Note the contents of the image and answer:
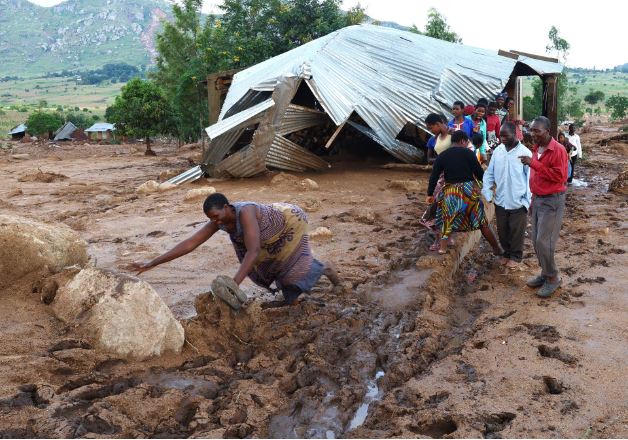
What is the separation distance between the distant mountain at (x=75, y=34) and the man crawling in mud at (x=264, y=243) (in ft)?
476

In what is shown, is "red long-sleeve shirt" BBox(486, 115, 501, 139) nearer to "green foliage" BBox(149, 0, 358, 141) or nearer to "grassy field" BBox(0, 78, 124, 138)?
"green foliage" BBox(149, 0, 358, 141)

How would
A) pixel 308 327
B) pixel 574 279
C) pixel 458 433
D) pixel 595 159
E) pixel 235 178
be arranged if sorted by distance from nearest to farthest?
1. pixel 458 433
2. pixel 308 327
3. pixel 574 279
4. pixel 235 178
5. pixel 595 159

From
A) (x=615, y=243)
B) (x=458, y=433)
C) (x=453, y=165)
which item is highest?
(x=453, y=165)

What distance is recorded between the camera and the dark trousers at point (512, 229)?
5621 mm

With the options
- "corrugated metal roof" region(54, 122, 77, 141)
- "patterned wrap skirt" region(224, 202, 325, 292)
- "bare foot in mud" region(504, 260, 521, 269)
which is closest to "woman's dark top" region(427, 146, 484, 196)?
"bare foot in mud" region(504, 260, 521, 269)

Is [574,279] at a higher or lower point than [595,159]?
higher

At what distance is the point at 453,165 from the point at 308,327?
2.31 metres

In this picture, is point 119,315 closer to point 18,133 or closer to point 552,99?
point 552,99

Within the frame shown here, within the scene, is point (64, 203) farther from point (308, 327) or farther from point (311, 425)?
point (311, 425)

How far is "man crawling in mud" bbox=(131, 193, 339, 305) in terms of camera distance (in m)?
4.06

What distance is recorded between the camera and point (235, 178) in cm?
1197

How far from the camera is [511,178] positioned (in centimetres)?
549

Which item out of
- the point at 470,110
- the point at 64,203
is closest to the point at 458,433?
the point at 470,110

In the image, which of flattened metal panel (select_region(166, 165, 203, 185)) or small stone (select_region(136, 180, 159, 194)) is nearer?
small stone (select_region(136, 180, 159, 194))
